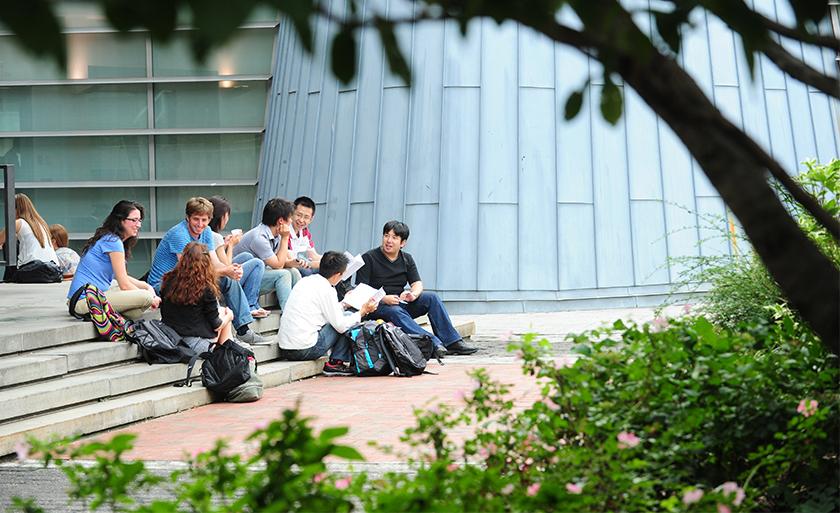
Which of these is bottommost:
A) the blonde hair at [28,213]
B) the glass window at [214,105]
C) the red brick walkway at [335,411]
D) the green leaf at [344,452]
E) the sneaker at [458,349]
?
the red brick walkway at [335,411]

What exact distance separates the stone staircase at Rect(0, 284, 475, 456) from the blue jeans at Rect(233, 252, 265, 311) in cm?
172

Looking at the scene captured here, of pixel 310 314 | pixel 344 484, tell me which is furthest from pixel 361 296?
pixel 344 484

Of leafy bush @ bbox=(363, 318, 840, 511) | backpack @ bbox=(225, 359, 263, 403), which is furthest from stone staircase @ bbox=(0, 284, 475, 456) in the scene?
leafy bush @ bbox=(363, 318, 840, 511)

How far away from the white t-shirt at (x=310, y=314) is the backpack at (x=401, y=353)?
389 mm

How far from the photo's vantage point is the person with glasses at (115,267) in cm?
1042

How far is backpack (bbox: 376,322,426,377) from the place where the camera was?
37.7 ft

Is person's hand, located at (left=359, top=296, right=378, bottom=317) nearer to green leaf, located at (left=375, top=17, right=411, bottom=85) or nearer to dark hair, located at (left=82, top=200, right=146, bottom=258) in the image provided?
dark hair, located at (left=82, top=200, right=146, bottom=258)

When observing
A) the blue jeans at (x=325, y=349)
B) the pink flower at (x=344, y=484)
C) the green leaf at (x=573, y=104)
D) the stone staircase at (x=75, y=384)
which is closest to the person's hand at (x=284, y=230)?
the blue jeans at (x=325, y=349)

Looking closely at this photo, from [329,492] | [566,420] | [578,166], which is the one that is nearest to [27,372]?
[566,420]

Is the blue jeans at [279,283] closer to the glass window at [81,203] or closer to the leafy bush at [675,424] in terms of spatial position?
the leafy bush at [675,424]

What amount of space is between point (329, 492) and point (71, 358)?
6737mm

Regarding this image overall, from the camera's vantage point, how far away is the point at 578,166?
62.8 feet

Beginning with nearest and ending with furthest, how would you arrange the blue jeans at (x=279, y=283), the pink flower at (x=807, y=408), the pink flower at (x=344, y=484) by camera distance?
the pink flower at (x=344, y=484), the pink flower at (x=807, y=408), the blue jeans at (x=279, y=283)

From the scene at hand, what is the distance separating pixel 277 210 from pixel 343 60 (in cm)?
1101
